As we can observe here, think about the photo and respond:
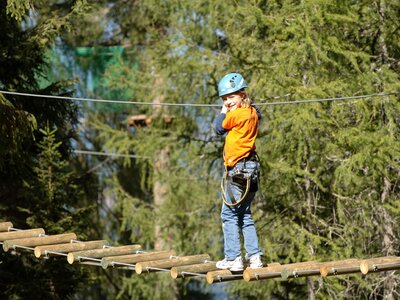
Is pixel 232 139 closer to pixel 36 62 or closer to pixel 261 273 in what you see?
pixel 261 273

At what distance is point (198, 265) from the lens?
8.36 m

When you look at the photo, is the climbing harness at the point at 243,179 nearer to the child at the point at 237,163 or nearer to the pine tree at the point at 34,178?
the child at the point at 237,163

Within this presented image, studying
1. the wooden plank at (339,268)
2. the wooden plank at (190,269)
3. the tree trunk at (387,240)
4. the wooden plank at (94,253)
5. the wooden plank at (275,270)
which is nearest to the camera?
the wooden plank at (339,268)

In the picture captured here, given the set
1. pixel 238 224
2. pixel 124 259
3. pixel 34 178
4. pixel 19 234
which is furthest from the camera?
pixel 34 178

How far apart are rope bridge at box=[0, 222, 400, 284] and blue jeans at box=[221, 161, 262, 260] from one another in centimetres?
17

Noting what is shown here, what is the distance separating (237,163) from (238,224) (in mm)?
499

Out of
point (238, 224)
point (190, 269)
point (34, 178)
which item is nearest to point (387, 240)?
point (34, 178)

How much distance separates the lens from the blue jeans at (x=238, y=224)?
8.18 metres

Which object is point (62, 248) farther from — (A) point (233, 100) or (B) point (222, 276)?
(A) point (233, 100)

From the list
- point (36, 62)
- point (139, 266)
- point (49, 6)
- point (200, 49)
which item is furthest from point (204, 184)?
point (139, 266)

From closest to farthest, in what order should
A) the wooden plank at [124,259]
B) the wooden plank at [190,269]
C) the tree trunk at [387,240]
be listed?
the wooden plank at [190,269], the wooden plank at [124,259], the tree trunk at [387,240]

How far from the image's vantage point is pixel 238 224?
Answer: 27.3 feet

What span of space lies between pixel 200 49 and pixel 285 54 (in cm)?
281

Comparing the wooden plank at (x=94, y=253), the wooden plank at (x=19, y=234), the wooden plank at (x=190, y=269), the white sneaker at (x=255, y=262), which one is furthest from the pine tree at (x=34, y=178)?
the white sneaker at (x=255, y=262)
